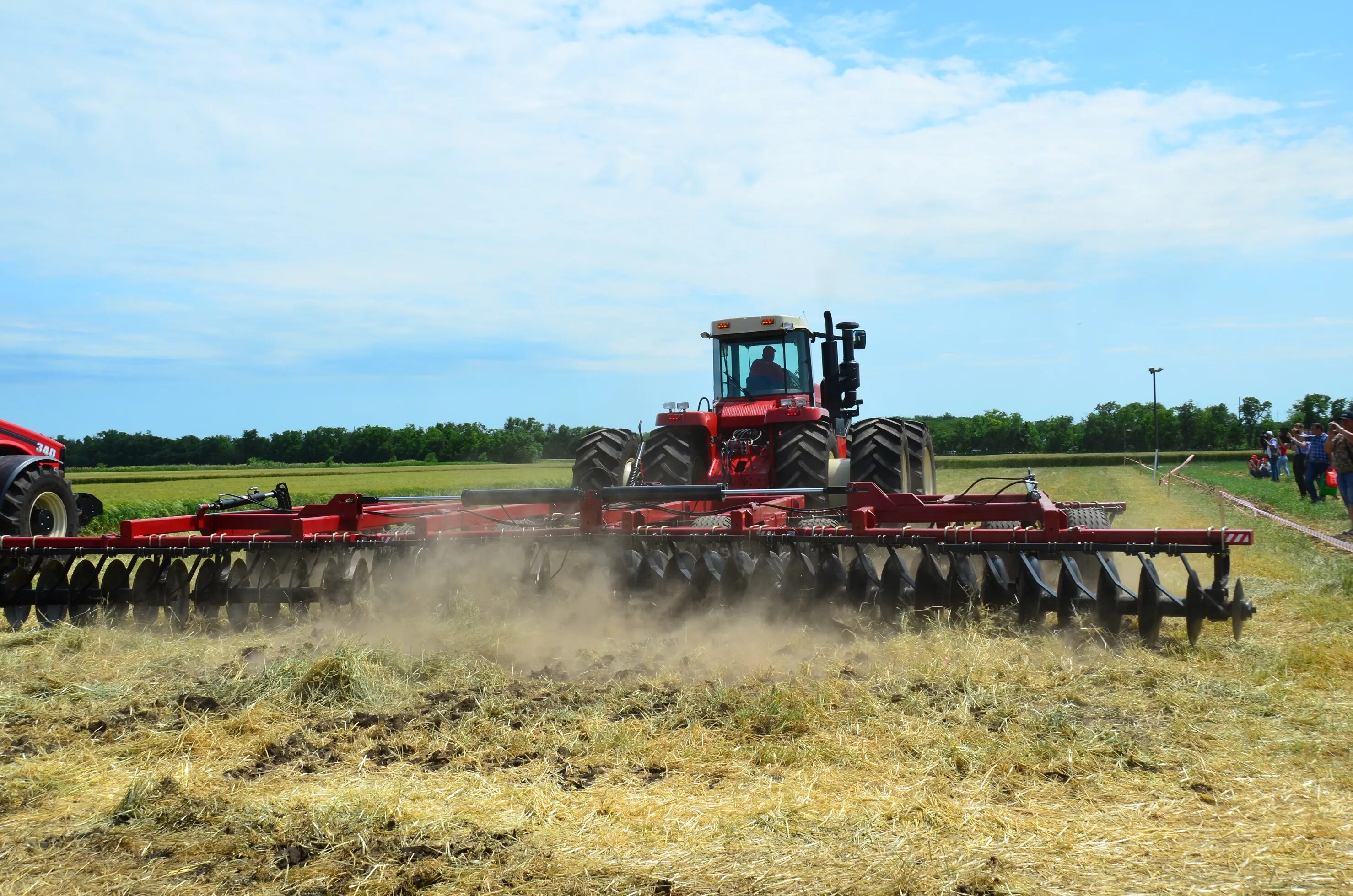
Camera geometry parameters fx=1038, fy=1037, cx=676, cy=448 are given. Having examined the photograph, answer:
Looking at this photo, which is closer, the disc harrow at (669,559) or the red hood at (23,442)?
the disc harrow at (669,559)

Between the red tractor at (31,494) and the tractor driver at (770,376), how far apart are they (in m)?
6.67

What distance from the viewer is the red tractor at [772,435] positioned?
8727 mm

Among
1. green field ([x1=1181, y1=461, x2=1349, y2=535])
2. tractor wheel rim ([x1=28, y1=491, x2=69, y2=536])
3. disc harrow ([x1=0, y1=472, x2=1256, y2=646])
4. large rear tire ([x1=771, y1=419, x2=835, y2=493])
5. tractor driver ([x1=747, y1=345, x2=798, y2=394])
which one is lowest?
green field ([x1=1181, y1=461, x2=1349, y2=535])

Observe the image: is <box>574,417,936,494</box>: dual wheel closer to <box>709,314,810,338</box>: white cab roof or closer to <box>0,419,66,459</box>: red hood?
<box>709,314,810,338</box>: white cab roof

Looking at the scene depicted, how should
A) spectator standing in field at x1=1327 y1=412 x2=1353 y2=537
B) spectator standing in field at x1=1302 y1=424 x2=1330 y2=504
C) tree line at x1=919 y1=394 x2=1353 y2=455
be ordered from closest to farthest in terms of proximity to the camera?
spectator standing in field at x1=1327 y1=412 x2=1353 y2=537
spectator standing in field at x1=1302 y1=424 x2=1330 y2=504
tree line at x1=919 y1=394 x2=1353 y2=455

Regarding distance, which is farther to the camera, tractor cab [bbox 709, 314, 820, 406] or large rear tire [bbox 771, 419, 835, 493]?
tractor cab [bbox 709, 314, 820, 406]

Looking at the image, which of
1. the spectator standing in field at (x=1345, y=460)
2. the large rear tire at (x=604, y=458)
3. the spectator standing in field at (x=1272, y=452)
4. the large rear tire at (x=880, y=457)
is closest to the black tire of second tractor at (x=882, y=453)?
the large rear tire at (x=880, y=457)

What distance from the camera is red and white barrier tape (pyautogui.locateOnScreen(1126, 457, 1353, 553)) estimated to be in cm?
1052

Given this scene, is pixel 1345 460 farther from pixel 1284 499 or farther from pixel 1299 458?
pixel 1284 499

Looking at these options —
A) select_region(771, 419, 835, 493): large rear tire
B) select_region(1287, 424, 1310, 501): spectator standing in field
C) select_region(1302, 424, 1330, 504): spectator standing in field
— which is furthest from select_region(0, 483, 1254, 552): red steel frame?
select_region(1287, 424, 1310, 501): spectator standing in field

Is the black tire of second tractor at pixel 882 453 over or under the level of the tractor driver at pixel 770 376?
under

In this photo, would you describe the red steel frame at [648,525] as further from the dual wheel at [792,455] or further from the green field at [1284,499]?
the green field at [1284,499]

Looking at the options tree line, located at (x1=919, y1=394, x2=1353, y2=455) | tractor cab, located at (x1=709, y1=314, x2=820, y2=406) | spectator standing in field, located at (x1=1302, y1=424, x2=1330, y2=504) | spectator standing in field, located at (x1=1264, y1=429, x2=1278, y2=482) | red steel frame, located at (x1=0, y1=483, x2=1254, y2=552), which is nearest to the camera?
red steel frame, located at (x1=0, y1=483, x2=1254, y2=552)

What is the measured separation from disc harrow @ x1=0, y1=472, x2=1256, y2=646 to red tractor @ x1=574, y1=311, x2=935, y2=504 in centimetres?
86
